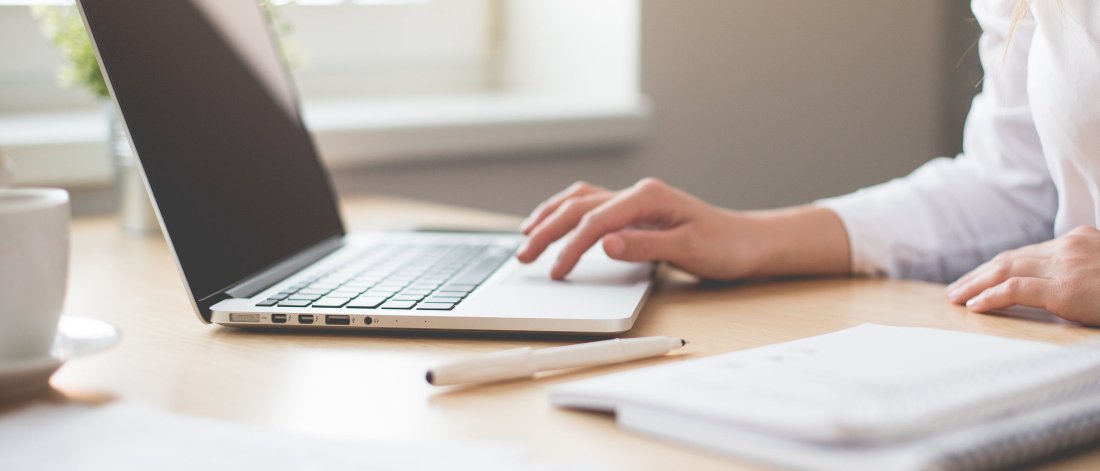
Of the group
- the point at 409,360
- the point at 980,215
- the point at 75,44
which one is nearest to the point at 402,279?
the point at 409,360

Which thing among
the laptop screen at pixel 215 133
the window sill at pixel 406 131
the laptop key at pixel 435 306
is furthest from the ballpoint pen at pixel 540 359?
the window sill at pixel 406 131

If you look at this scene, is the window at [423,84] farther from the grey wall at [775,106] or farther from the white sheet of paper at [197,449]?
the white sheet of paper at [197,449]

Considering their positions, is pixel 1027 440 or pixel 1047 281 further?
pixel 1047 281

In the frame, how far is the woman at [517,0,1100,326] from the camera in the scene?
71 centimetres

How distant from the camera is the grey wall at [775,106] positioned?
67.4 inches

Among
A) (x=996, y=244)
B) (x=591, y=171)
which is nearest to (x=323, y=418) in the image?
(x=996, y=244)

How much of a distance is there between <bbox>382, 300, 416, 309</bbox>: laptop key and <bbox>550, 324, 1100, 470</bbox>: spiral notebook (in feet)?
0.65

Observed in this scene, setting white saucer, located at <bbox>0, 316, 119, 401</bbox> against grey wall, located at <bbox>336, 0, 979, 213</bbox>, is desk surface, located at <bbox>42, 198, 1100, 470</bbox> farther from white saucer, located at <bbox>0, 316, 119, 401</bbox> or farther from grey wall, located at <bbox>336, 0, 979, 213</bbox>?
grey wall, located at <bbox>336, 0, 979, 213</bbox>

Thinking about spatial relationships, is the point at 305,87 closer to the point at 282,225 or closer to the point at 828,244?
the point at 282,225

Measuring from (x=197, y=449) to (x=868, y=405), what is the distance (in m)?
0.27

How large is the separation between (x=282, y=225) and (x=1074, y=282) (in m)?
0.59

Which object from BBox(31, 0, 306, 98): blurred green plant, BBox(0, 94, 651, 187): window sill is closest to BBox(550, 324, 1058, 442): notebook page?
BBox(31, 0, 306, 98): blurred green plant

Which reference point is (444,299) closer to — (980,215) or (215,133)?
(215,133)

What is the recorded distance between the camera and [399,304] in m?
0.66
